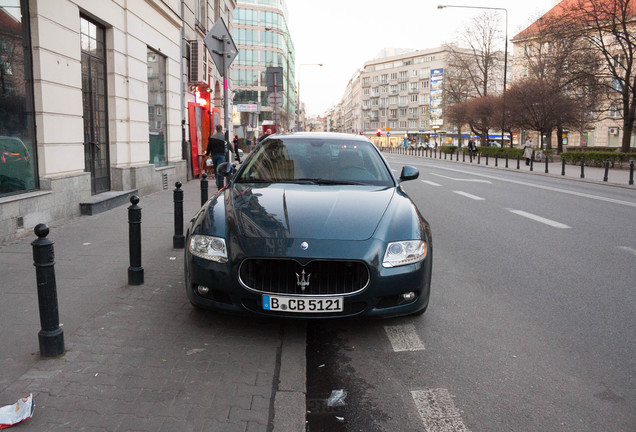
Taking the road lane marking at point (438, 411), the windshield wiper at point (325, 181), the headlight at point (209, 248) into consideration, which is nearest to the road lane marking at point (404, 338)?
the road lane marking at point (438, 411)

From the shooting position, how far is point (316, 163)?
572 centimetres

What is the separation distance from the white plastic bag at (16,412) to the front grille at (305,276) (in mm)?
1523

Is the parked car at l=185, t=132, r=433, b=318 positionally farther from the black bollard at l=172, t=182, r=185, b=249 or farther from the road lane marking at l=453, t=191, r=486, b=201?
the road lane marking at l=453, t=191, r=486, b=201

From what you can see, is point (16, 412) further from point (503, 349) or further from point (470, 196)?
point (470, 196)

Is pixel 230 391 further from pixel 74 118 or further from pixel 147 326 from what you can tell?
pixel 74 118

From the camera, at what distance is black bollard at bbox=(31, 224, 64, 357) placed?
3.50 m

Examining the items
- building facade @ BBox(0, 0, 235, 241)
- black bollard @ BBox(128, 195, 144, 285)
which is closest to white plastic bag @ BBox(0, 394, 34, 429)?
black bollard @ BBox(128, 195, 144, 285)

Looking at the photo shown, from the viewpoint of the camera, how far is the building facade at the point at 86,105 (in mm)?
8008

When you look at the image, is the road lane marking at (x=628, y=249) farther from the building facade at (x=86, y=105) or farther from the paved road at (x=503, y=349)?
the building facade at (x=86, y=105)

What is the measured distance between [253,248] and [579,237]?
6387 mm

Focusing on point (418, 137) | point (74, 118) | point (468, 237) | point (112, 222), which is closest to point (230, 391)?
point (468, 237)

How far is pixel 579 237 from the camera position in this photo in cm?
854

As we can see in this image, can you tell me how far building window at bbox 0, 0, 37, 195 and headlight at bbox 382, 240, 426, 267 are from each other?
19.7 ft

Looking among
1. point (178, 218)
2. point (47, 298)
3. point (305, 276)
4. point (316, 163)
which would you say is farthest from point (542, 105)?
point (47, 298)
